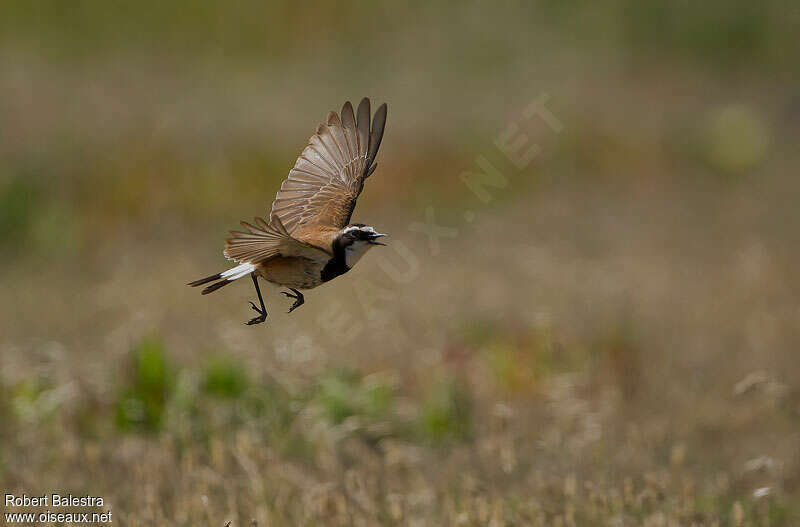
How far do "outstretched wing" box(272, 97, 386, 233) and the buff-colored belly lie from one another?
14.5 inches

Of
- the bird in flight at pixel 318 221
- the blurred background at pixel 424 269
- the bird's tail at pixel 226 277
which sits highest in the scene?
the blurred background at pixel 424 269

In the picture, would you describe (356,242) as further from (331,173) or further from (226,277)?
(331,173)

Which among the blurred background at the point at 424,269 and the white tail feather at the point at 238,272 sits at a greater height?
the blurred background at the point at 424,269

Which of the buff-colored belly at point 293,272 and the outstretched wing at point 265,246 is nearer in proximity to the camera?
the outstretched wing at point 265,246

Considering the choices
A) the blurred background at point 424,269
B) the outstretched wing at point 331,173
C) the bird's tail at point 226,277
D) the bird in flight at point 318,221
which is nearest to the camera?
the bird's tail at point 226,277

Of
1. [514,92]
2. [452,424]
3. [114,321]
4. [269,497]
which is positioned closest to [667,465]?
[452,424]

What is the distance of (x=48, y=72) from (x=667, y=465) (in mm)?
12612

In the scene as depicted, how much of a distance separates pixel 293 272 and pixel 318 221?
44 centimetres

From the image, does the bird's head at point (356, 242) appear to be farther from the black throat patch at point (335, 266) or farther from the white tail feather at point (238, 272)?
the white tail feather at point (238, 272)

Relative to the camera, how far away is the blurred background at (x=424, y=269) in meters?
5.22

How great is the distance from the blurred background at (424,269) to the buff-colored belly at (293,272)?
7.10 ft

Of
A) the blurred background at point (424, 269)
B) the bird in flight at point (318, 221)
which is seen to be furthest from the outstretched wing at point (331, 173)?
the blurred background at point (424, 269)

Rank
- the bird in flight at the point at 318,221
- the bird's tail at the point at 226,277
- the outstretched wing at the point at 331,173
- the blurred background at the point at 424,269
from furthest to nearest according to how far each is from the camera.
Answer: the blurred background at the point at 424,269 < the outstretched wing at the point at 331,173 < the bird in flight at the point at 318,221 < the bird's tail at the point at 226,277

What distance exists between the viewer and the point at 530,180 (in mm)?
12945
